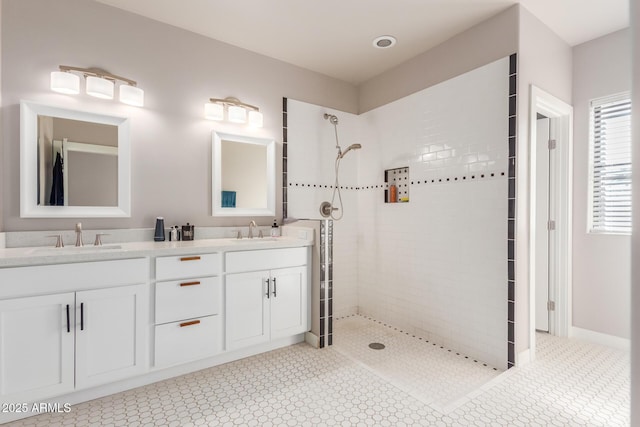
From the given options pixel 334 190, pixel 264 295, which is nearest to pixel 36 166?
pixel 264 295

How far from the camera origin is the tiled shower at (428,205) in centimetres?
241

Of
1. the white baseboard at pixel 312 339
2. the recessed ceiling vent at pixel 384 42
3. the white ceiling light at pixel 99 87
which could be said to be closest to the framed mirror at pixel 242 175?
the white ceiling light at pixel 99 87

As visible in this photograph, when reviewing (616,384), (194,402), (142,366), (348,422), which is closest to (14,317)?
(142,366)

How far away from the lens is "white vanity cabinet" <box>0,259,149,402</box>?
168 cm

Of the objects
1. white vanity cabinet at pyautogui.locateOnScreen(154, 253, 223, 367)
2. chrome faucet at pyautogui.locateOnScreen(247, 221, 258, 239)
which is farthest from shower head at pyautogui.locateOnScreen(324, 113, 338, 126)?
white vanity cabinet at pyautogui.locateOnScreen(154, 253, 223, 367)

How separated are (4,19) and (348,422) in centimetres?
324

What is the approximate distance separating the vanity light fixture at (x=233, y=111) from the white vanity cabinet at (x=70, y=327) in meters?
1.40

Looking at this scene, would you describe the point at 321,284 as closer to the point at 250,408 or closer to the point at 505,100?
the point at 250,408

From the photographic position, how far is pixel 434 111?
9.36ft

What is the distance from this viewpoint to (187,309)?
221cm

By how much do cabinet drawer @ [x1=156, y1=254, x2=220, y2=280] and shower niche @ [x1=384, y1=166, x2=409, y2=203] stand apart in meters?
1.81

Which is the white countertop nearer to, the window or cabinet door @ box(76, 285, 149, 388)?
cabinet door @ box(76, 285, 149, 388)

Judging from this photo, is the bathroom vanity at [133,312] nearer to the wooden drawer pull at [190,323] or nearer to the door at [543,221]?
the wooden drawer pull at [190,323]

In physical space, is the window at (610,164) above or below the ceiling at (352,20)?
below
